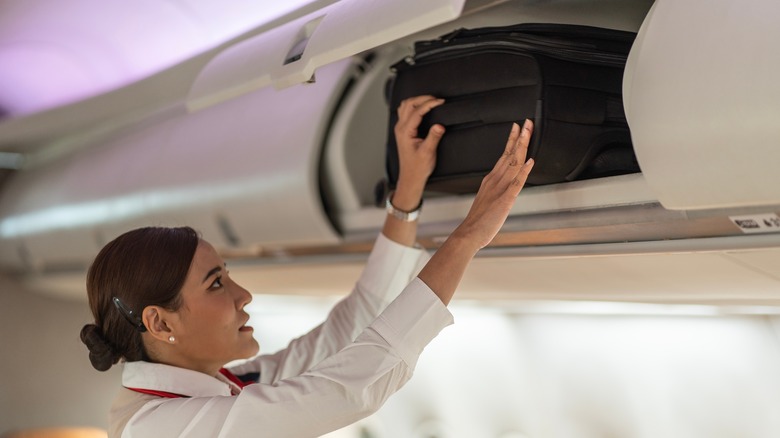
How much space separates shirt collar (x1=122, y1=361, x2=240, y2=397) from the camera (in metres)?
1.85

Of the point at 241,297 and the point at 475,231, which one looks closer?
the point at 475,231

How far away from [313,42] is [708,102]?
0.85 m

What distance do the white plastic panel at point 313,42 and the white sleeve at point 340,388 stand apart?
0.48 m

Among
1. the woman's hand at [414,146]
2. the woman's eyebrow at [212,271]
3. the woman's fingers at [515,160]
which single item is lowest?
the woman's eyebrow at [212,271]

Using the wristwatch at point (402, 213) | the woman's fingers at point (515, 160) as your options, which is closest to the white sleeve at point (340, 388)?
the woman's fingers at point (515, 160)

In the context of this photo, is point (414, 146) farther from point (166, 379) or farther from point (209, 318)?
point (166, 379)

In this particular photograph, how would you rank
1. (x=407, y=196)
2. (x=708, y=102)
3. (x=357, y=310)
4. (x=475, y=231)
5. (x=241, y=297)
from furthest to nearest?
(x=357, y=310)
(x=407, y=196)
(x=241, y=297)
(x=475, y=231)
(x=708, y=102)

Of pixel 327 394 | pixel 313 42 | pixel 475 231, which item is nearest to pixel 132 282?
pixel 327 394

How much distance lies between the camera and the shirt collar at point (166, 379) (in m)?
1.85

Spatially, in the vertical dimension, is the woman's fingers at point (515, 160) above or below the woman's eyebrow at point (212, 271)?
above

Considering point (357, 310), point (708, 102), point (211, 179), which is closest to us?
point (708, 102)

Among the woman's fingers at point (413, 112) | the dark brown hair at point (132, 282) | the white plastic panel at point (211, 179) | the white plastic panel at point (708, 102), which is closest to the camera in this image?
the white plastic panel at point (708, 102)

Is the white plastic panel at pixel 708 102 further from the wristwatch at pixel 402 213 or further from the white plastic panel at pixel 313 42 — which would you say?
the wristwatch at pixel 402 213

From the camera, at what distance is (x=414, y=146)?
204 centimetres
